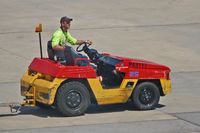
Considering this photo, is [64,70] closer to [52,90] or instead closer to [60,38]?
[52,90]

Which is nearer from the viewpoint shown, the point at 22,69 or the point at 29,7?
the point at 22,69

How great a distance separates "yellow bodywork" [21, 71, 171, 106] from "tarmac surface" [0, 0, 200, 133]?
0.28 meters

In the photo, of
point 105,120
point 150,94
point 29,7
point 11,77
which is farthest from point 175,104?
point 29,7

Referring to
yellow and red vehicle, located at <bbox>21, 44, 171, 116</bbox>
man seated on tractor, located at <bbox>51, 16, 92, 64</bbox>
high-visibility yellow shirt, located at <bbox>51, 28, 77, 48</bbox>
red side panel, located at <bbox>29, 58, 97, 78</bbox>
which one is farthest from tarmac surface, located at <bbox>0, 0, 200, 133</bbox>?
high-visibility yellow shirt, located at <bbox>51, 28, 77, 48</bbox>

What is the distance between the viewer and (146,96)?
13367mm

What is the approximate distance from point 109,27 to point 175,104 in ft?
30.2

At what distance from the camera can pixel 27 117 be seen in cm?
1283

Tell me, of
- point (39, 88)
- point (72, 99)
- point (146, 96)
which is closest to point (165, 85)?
point (146, 96)

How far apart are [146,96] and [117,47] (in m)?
6.88

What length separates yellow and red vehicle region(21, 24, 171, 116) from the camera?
12656 mm

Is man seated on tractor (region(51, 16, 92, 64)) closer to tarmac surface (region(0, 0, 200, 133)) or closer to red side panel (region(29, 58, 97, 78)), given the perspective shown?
red side panel (region(29, 58, 97, 78))

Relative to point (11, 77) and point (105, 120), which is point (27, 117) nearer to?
point (105, 120)

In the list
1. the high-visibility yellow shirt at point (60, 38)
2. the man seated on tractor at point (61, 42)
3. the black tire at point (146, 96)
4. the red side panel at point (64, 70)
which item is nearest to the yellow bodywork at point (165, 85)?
the black tire at point (146, 96)

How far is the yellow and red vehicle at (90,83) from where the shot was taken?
12.7m
